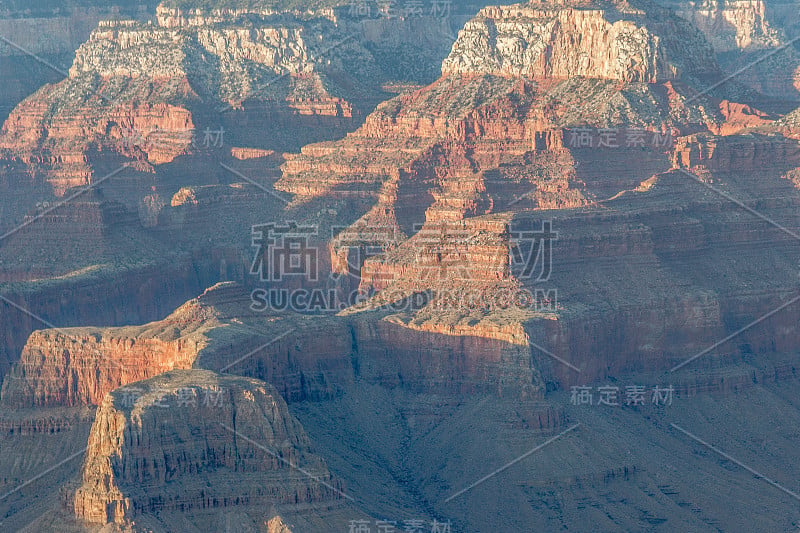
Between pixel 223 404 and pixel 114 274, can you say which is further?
pixel 114 274

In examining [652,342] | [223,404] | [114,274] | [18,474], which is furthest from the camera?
[114,274]

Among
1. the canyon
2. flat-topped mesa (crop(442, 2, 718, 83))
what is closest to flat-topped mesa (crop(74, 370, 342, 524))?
the canyon

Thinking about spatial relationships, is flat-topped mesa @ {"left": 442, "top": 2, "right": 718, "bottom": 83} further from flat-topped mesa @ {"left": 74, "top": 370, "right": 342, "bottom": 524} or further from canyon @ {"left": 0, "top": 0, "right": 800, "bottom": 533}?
flat-topped mesa @ {"left": 74, "top": 370, "right": 342, "bottom": 524}

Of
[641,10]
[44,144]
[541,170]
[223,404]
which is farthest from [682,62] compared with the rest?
[223,404]

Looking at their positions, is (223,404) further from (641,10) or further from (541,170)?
(641,10)

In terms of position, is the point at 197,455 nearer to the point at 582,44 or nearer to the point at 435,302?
the point at 435,302

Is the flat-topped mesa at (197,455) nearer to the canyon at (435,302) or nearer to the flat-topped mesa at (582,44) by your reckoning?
the canyon at (435,302)

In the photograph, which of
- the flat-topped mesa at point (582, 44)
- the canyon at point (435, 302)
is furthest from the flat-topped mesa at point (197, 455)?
the flat-topped mesa at point (582, 44)

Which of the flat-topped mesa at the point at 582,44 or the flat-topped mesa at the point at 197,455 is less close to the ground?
the flat-topped mesa at the point at 582,44
